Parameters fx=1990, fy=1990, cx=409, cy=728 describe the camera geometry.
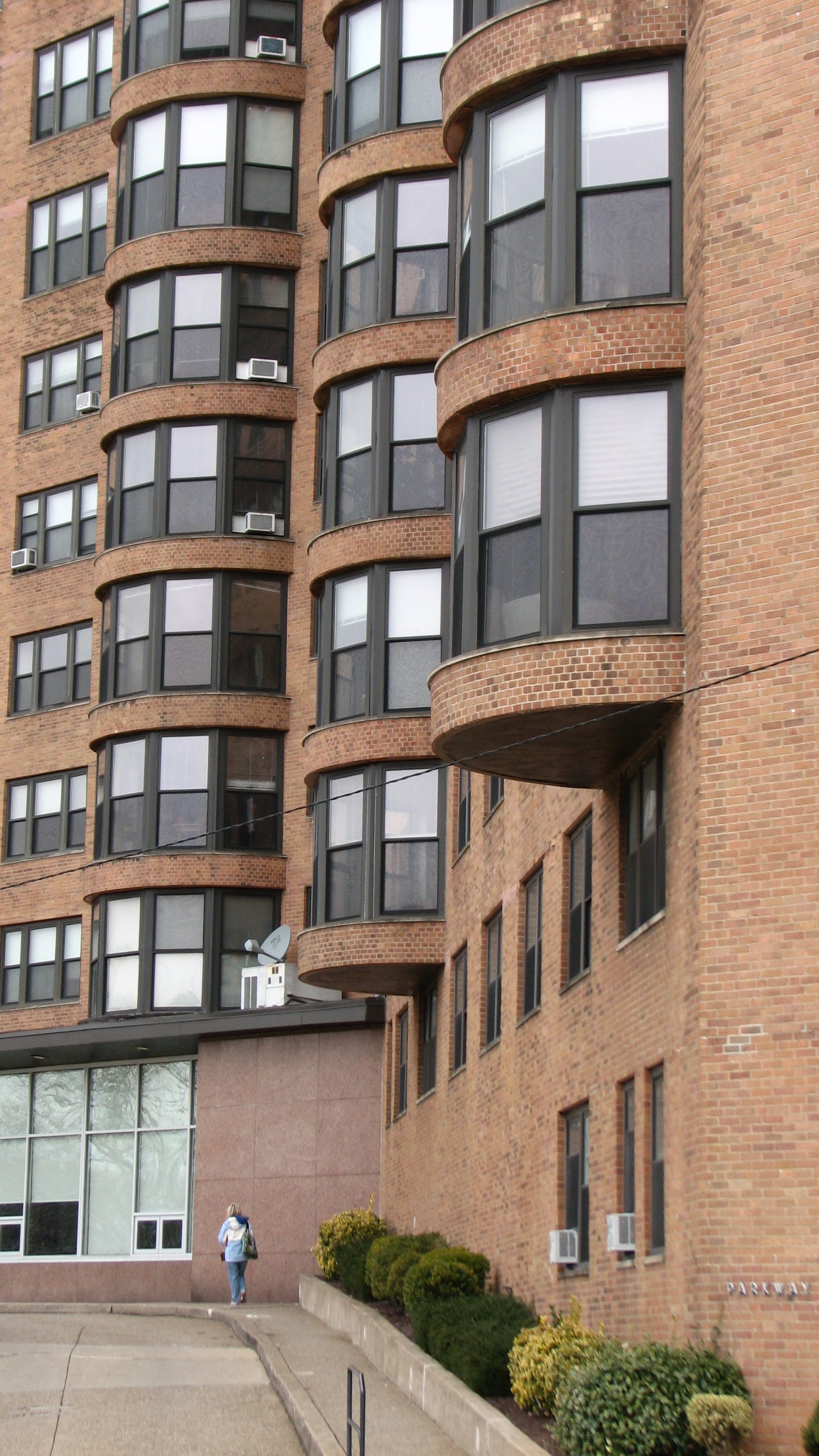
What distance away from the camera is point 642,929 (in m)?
15.9

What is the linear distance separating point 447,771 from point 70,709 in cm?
1507

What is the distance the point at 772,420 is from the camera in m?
14.7

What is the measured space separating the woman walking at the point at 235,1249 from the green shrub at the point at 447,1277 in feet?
33.0

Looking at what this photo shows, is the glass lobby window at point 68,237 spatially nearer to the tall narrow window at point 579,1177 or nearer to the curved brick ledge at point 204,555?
the curved brick ledge at point 204,555

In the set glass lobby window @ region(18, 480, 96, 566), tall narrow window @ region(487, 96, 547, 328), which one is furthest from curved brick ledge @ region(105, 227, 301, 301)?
tall narrow window @ region(487, 96, 547, 328)

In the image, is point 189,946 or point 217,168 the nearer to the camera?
point 189,946

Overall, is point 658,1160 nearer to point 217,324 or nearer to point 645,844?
point 645,844

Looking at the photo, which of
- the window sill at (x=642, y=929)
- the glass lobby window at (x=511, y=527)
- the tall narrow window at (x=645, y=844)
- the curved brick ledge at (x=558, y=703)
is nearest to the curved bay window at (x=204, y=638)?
the curved brick ledge at (x=558, y=703)

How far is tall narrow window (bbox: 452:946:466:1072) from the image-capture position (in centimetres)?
2588

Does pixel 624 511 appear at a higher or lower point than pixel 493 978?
higher

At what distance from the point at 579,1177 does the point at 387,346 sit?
14435mm

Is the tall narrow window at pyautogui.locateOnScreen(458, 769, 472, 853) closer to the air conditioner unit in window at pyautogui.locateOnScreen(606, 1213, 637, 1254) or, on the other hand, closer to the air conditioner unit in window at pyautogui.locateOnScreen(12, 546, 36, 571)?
the air conditioner unit in window at pyautogui.locateOnScreen(606, 1213, 637, 1254)

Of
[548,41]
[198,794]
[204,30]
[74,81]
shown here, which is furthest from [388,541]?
[74,81]

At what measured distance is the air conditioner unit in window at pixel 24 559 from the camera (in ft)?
139
